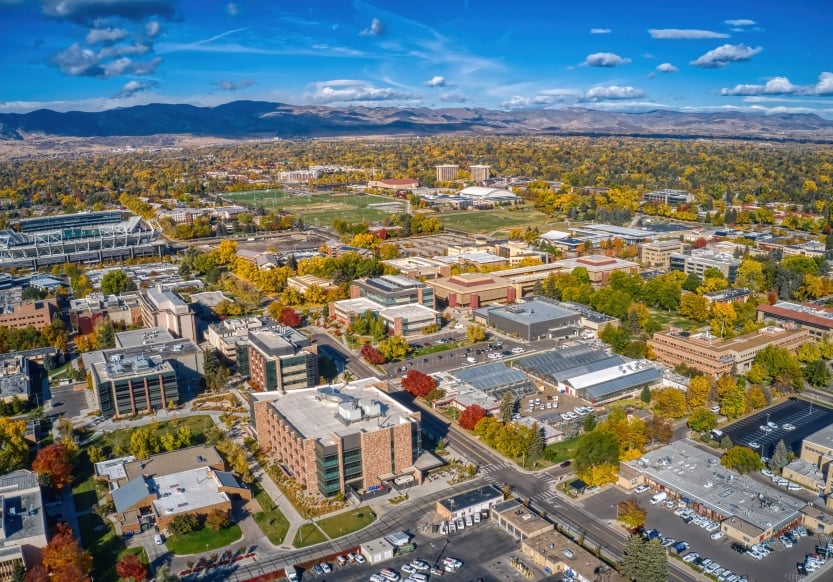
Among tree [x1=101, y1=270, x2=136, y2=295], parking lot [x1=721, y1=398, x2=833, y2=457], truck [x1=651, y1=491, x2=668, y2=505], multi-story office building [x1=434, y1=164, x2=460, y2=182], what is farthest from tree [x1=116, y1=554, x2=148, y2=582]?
multi-story office building [x1=434, y1=164, x2=460, y2=182]

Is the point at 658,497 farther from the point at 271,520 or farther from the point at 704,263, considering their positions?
the point at 704,263

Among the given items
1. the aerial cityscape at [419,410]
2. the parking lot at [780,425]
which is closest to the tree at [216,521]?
the aerial cityscape at [419,410]

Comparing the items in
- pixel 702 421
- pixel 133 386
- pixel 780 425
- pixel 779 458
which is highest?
pixel 133 386

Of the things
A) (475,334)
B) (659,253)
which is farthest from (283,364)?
(659,253)

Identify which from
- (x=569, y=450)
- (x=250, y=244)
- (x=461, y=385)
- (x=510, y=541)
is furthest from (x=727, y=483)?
(x=250, y=244)

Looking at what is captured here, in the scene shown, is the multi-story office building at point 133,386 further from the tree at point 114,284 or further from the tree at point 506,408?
the tree at point 114,284

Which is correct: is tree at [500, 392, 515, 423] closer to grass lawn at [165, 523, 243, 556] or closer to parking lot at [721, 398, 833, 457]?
parking lot at [721, 398, 833, 457]

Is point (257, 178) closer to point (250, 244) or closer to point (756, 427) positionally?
point (250, 244)

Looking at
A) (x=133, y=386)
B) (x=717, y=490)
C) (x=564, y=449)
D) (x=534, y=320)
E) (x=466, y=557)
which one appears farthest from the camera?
(x=534, y=320)
